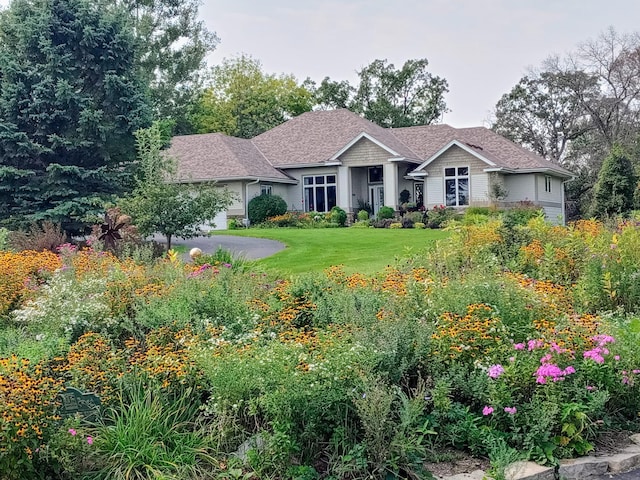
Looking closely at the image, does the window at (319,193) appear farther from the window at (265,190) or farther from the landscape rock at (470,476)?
the landscape rock at (470,476)

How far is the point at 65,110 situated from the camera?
1636 centimetres

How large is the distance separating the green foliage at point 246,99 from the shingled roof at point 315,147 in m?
10.9

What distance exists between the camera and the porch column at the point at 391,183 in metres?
29.2

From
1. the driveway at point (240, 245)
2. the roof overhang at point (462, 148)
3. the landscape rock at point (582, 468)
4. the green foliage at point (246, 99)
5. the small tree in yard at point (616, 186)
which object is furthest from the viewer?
the green foliage at point (246, 99)

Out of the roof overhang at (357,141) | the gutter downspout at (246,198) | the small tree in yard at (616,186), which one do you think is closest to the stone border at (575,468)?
the gutter downspout at (246,198)

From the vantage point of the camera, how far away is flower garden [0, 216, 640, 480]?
381 centimetres

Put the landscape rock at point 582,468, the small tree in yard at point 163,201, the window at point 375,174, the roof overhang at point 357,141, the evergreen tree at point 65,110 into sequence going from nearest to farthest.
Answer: the landscape rock at point 582,468, the small tree in yard at point 163,201, the evergreen tree at point 65,110, the roof overhang at point 357,141, the window at point 375,174

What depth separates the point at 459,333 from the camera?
4855 mm

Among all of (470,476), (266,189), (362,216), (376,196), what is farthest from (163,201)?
(376,196)

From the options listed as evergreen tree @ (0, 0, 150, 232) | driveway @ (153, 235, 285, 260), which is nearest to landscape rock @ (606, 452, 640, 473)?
driveway @ (153, 235, 285, 260)

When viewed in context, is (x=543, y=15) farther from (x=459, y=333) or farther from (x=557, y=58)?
(x=557, y=58)

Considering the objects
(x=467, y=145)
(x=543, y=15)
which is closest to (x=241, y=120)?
(x=467, y=145)

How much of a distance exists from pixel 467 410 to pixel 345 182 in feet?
84.3

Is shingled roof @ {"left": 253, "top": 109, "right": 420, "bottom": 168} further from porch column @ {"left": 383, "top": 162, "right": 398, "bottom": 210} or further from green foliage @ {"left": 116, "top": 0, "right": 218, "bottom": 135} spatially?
green foliage @ {"left": 116, "top": 0, "right": 218, "bottom": 135}
